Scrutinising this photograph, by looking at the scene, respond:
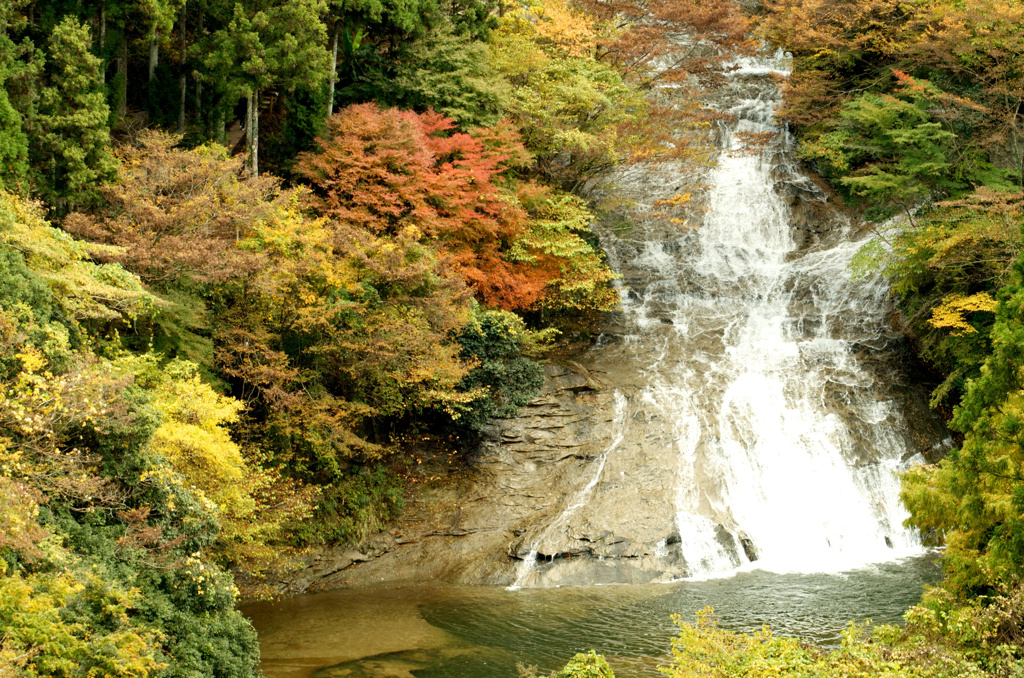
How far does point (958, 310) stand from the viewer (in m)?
20.2

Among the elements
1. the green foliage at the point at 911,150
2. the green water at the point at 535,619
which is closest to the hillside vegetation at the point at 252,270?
the green water at the point at 535,619

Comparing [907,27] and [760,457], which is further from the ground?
[907,27]

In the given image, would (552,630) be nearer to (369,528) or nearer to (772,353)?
(369,528)

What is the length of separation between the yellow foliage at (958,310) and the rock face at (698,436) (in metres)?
2.15

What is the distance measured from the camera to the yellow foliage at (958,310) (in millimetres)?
19188

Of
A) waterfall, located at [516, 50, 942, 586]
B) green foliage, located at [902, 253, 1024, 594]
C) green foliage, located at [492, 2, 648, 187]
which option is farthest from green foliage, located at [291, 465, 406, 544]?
green foliage, located at [902, 253, 1024, 594]

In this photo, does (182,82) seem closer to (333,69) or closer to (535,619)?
(333,69)

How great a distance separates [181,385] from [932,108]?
2230 cm

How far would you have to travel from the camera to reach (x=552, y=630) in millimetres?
13258

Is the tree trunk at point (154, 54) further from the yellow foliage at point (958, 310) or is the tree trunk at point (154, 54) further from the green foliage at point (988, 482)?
the yellow foliage at point (958, 310)

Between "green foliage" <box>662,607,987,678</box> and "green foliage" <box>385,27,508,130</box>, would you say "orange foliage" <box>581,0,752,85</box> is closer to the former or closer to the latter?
"green foliage" <box>385,27,508,130</box>

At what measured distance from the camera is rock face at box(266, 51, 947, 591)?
16.8 m

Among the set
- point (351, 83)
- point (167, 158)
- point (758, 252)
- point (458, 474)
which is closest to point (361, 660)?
point (458, 474)

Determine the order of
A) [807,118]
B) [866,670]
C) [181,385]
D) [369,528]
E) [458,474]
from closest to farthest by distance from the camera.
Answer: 1. [866,670]
2. [181,385]
3. [369,528]
4. [458,474]
5. [807,118]
